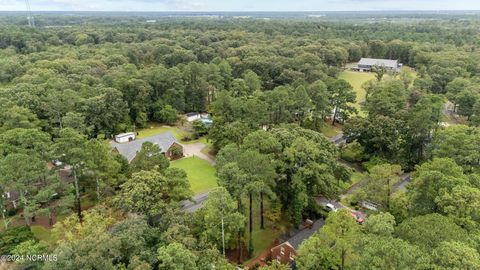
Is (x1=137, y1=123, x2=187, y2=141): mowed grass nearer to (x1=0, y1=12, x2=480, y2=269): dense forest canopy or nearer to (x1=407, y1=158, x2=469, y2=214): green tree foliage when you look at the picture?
(x1=0, y1=12, x2=480, y2=269): dense forest canopy

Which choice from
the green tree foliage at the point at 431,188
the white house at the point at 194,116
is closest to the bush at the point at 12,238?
the green tree foliage at the point at 431,188

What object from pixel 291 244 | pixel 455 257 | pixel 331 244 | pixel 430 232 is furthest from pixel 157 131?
pixel 455 257

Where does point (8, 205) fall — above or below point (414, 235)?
below

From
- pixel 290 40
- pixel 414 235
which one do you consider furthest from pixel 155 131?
pixel 290 40

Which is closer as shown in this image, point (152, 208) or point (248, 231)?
point (152, 208)

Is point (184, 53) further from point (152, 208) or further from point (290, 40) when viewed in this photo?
point (152, 208)

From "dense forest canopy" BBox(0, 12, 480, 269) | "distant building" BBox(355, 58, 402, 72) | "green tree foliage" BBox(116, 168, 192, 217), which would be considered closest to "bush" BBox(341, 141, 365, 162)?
"dense forest canopy" BBox(0, 12, 480, 269)

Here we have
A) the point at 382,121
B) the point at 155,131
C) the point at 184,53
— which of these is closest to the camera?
the point at 382,121
